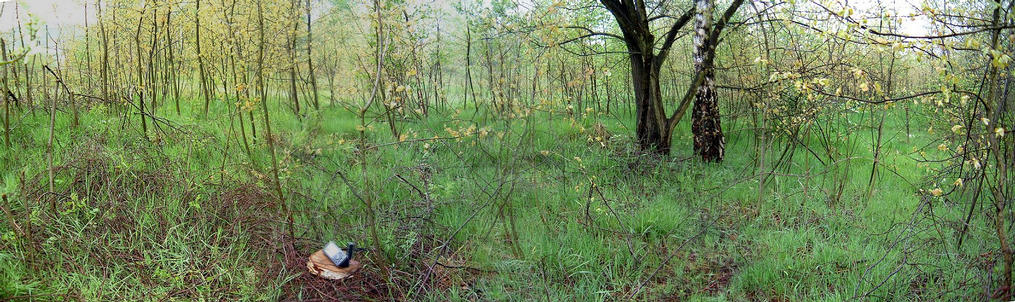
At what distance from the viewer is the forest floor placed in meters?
3.06

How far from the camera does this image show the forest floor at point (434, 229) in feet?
10.0

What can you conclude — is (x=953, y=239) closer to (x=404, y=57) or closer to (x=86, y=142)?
(x=404, y=57)

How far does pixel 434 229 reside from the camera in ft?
12.2

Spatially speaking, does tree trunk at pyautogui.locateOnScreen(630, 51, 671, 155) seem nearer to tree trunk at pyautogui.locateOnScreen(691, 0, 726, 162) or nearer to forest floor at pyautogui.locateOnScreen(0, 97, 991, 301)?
tree trunk at pyautogui.locateOnScreen(691, 0, 726, 162)

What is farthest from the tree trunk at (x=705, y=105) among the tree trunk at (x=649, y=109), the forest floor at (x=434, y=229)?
the forest floor at (x=434, y=229)

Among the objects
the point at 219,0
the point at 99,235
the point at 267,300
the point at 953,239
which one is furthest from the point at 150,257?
the point at 953,239

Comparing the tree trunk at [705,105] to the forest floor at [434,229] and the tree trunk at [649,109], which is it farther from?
the forest floor at [434,229]

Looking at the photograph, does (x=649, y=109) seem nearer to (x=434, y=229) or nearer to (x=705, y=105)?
(x=705, y=105)

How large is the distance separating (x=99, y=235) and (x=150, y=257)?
356 mm

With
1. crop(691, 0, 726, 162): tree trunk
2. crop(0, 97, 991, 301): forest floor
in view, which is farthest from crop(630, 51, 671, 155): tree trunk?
crop(0, 97, 991, 301): forest floor

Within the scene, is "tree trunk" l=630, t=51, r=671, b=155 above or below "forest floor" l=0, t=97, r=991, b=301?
above

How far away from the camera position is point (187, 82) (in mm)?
7770

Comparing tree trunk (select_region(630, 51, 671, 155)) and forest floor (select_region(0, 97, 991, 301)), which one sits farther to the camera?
tree trunk (select_region(630, 51, 671, 155))

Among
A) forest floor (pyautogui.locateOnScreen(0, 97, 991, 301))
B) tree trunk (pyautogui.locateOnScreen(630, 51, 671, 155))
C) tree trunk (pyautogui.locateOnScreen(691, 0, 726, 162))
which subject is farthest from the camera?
tree trunk (pyautogui.locateOnScreen(630, 51, 671, 155))
